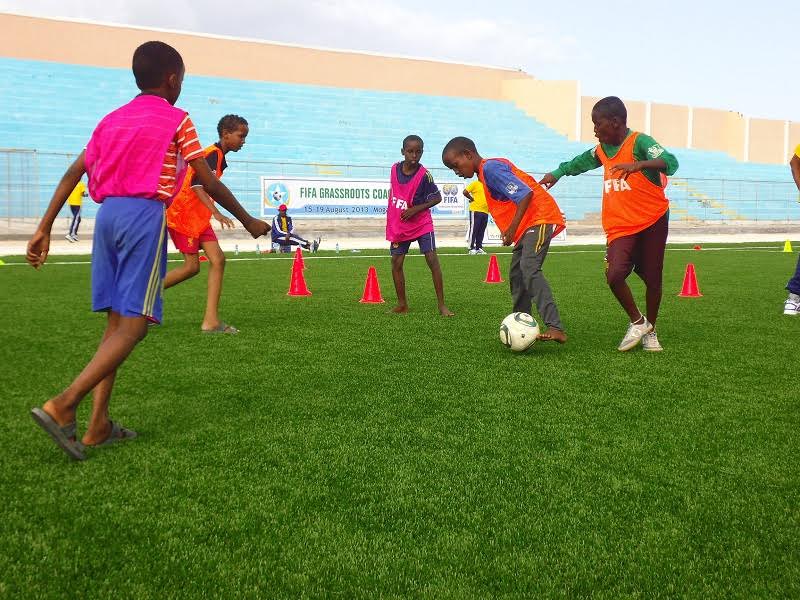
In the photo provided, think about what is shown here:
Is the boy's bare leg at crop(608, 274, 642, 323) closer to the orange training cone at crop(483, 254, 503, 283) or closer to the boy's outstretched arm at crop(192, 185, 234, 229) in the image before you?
the boy's outstretched arm at crop(192, 185, 234, 229)

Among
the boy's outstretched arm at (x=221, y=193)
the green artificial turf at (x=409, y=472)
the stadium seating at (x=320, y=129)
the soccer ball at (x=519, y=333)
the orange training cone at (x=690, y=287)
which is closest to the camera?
the green artificial turf at (x=409, y=472)

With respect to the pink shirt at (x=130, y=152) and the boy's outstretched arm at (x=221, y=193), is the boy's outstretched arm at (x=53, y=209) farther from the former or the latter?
the boy's outstretched arm at (x=221, y=193)

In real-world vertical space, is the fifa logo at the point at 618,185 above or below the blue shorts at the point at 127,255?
above

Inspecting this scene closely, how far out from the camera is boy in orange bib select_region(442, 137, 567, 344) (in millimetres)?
5910

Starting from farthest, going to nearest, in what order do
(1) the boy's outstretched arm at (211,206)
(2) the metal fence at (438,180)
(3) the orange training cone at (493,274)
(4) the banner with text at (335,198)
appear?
(2) the metal fence at (438,180) < (4) the banner with text at (335,198) < (3) the orange training cone at (493,274) < (1) the boy's outstretched arm at (211,206)

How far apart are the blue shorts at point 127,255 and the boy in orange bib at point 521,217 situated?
10.0 ft

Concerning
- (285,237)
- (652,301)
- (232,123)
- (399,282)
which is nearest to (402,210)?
(399,282)

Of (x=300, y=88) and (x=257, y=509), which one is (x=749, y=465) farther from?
(x=300, y=88)

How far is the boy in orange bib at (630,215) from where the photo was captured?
5816 millimetres

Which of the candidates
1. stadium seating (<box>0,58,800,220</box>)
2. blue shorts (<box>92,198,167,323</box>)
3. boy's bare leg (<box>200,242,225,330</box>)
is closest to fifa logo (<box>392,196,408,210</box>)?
boy's bare leg (<box>200,242,225,330</box>)

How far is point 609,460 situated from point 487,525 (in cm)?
90

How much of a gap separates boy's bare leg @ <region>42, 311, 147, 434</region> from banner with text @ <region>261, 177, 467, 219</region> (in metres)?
19.3

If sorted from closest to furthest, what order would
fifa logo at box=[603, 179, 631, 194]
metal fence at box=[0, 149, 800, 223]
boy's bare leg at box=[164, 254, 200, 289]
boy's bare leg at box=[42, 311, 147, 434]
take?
boy's bare leg at box=[42, 311, 147, 434] → fifa logo at box=[603, 179, 631, 194] → boy's bare leg at box=[164, 254, 200, 289] → metal fence at box=[0, 149, 800, 223]

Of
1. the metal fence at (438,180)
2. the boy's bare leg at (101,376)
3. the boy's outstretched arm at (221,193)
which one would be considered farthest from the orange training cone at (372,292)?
the metal fence at (438,180)
